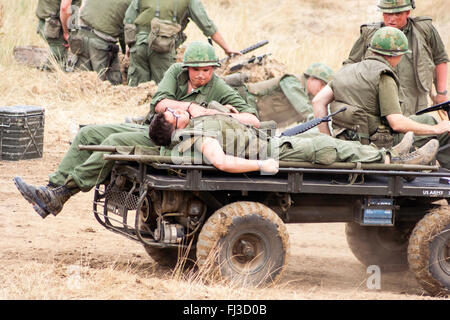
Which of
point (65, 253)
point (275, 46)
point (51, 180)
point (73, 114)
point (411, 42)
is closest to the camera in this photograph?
point (51, 180)

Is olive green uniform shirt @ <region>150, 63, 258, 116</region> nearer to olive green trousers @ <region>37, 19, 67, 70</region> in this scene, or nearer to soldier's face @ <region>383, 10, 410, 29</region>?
soldier's face @ <region>383, 10, 410, 29</region>

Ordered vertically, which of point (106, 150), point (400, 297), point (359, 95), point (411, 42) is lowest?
point (400, 297)

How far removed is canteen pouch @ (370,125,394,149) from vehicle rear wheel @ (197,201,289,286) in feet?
4.36

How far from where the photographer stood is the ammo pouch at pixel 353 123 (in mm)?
7055

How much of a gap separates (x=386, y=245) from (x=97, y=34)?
707 cm

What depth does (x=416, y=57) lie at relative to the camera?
8.42 meters

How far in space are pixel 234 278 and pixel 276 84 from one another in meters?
4.92

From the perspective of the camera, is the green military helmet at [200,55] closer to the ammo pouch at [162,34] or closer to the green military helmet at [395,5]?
the green military helmet at [395,5]

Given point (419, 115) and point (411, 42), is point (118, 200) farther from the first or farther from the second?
point (411, 42)

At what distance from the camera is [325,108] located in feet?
24.3

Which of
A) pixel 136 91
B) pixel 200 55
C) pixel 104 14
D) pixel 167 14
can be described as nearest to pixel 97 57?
pixel 104 14

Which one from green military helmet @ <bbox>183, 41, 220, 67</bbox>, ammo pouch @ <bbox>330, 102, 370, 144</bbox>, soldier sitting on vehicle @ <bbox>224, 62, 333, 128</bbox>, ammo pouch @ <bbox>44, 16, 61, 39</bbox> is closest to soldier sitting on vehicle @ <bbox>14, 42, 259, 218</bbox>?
green military helmet @ <bbox>183, 41, 220, 67</bbox>

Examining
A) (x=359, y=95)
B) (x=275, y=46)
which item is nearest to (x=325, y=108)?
(x=359, y=95)

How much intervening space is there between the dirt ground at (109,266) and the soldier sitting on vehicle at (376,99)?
1279 millimetres
